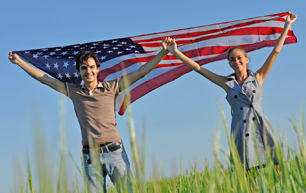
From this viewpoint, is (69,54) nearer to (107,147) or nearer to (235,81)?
(107,147)

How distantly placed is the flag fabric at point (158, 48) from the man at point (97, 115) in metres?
1.70

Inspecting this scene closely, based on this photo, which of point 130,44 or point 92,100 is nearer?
point 92,100

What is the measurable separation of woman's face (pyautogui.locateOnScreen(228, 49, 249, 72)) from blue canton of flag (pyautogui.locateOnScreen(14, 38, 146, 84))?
242 centimetres

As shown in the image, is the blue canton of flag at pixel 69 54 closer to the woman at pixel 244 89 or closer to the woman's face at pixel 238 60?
the woman at pixel 244 89

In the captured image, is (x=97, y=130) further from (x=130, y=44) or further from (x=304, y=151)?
(x=130, y=44)

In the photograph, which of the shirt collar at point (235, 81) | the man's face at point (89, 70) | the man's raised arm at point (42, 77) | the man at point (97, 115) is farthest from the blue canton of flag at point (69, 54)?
the shirt collar at point (235, 81)

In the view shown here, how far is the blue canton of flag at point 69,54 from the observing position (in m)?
5.30

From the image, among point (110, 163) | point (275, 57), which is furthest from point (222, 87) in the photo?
point (110, 163)

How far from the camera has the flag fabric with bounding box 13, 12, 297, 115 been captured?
17.7 feet

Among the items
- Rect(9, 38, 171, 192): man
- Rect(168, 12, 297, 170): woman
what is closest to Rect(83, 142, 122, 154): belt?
Rect(9, 38, 171, 192): man

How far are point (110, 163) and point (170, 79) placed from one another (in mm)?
2585

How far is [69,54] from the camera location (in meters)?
5.61

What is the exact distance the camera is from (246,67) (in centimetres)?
388

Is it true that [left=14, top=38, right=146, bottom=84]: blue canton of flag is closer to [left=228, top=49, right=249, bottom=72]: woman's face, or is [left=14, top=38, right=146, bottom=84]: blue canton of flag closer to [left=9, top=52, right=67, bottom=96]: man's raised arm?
[left=9, top=52, right=67, bottom=96]: man's raised arm
